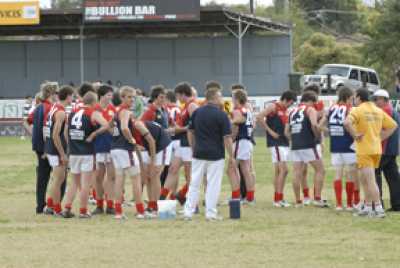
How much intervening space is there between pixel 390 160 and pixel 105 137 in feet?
15.2

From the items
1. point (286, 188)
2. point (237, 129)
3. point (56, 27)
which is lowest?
point (286, 188)

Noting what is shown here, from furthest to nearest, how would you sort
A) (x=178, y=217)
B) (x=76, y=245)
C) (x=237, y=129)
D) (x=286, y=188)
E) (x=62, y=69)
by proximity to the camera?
(x=62, y=69) < (x=286, y=188) < (x=237, y=129) < (x=178, y=217) < (x=76, y=245)

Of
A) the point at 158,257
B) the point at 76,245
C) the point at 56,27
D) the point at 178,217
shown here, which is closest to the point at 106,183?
→ the point at 178,217

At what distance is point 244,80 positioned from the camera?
58.2 m

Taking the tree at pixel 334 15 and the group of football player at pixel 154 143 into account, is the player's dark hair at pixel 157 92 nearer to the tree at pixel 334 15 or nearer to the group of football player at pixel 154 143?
the group of football player at pixel 154 143

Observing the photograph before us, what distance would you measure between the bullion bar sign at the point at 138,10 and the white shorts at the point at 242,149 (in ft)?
111

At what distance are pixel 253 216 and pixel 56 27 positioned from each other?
42169mm

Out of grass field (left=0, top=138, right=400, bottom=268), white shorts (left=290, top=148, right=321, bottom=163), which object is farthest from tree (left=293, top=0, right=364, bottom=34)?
grass field (left=0, top=138, right=400, bottom=268)

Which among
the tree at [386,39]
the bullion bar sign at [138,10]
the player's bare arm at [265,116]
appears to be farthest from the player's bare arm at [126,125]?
the tree at [386,39]


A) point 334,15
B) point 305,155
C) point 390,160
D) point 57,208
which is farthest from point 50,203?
point 334,15

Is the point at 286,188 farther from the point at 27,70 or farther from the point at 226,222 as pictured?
the point at 27,70

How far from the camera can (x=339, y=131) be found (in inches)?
647

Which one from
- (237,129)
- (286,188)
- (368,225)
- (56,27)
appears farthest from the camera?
(56,27)

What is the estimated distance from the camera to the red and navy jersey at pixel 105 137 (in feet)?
51.3
